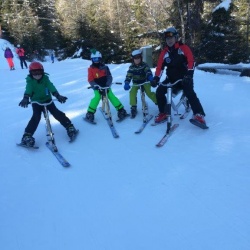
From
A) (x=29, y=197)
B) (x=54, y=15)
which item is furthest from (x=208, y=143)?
(x=54, y=15)

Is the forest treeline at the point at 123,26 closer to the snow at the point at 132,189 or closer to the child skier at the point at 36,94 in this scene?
the snow at the point at 132,189

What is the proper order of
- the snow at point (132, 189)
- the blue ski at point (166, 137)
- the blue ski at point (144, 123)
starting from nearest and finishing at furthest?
the snow at point (132, 189), the blue ski at point (166, 137), the blue ski at point (144, 123)

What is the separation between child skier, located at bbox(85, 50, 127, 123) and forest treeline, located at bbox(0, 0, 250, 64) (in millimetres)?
15263

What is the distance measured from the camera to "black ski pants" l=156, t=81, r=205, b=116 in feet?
19.9

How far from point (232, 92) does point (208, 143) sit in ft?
11.9

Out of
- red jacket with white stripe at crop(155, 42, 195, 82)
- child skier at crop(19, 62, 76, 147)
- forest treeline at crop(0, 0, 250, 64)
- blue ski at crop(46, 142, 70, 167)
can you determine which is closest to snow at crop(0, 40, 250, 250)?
blue ski at crop(46, 142, 70, 167)

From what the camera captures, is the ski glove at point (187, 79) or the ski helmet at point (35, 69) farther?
the ski helmet at point (35, 69)

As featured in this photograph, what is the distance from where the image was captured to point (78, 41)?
38531 millimetres

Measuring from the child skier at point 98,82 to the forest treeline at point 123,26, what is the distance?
1526 centimetres

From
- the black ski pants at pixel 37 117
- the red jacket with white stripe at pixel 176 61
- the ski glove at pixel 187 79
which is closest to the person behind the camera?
the ski glove at pixel 187 79

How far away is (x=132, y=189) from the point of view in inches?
175

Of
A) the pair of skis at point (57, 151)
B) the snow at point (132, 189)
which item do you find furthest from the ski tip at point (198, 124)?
the pair of skis at point (57, 151)

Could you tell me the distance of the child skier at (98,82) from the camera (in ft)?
24.5

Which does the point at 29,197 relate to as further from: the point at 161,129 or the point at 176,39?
the point at 176,39
